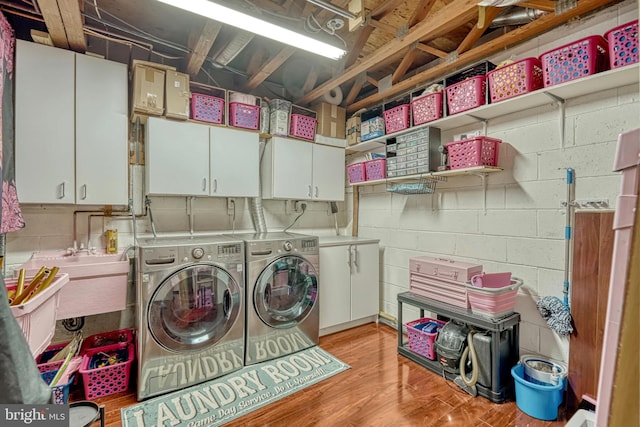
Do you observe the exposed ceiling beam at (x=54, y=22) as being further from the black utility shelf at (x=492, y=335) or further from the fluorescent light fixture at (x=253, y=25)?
the black utility shelf at (x=492, y=335)

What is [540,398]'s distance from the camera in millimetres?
1861

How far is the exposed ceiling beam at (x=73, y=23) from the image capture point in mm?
1751

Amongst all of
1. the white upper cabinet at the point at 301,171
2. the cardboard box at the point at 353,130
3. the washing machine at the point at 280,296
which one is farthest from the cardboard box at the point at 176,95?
the cardboard box at the point at 353,130

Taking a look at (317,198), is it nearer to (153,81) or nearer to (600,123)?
(153,81)

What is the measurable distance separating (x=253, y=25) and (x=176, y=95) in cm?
107

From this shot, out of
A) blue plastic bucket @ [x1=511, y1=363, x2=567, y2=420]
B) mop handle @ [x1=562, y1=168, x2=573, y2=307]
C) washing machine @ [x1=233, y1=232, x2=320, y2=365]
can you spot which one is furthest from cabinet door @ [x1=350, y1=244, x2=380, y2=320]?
mop handle @ [x1=562, y1=168, x2=573, y2=307]

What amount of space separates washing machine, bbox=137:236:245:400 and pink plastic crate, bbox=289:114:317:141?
57.3 inches

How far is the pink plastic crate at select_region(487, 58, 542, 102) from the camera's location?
2.07 meters

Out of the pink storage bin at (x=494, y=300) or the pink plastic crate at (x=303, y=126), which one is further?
the pink plastic crate at (x=303, y=126)

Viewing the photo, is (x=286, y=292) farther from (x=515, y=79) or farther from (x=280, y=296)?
(x=515, y=79)

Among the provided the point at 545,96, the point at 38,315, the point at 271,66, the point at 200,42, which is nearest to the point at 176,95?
the point at 200,42

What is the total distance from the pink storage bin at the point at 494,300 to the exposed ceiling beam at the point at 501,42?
6.11ft

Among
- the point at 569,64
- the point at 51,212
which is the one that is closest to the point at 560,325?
the point at 569,64

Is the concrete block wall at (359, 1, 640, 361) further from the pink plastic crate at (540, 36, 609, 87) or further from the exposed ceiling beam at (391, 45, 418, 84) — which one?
the exposed ceiling beam at (391, 45, 418, 84)
